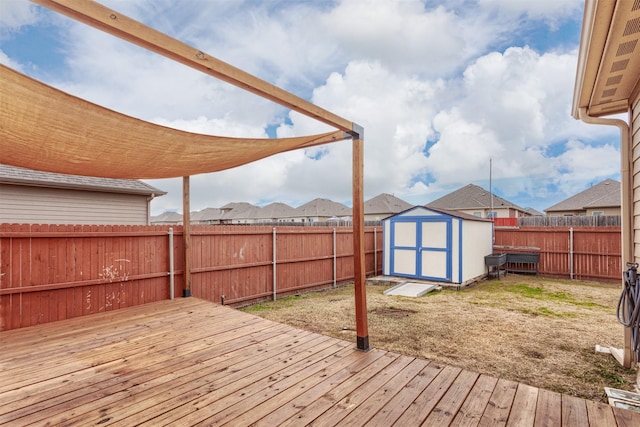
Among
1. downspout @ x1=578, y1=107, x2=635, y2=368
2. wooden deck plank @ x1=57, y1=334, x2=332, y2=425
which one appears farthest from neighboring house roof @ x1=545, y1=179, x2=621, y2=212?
wooden deck plank @ x1=57, y1=334, x2=332, y2=425

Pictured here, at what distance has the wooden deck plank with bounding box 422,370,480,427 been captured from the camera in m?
1.81

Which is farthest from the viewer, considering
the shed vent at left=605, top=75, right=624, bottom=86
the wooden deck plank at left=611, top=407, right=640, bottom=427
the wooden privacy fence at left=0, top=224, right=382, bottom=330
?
the wooden privacy fence at left=0, top=224, right=382, bottom=330

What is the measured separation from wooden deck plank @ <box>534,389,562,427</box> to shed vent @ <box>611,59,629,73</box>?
7.88ft

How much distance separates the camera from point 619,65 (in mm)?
2365

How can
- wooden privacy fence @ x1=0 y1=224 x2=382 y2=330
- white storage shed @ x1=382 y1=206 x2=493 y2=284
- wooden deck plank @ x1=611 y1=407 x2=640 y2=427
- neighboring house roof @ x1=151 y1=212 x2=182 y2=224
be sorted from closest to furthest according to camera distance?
wooden deck plank @ x1=611 y1=407 x2=640 y2=427, wooden privacy fence @ x1=0 y1=224 x2=382 y2=330, white storage shed @ x1=382 y1=206 x2=493 y2=284, neighboring house roof @ x1=151 y1=212 x2=182 y2=224

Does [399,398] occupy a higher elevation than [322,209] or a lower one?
lower

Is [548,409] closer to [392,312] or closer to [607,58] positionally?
[607,58]

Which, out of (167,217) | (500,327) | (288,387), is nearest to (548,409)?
(288,387)

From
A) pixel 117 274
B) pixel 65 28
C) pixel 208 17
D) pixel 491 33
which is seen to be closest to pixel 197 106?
pixel 208 17

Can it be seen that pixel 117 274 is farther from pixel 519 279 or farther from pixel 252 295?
pixel 519 279

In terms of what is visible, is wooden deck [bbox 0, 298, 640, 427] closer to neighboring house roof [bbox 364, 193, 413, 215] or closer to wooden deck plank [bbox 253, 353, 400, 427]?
wooden deck plank [bbox 253, 353, 400, 427]

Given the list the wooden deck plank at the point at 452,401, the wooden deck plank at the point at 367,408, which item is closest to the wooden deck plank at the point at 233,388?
the wooden deck plank at the point at 367,408

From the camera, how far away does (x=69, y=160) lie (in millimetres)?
3191

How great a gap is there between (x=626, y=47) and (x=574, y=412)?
7.73ft
